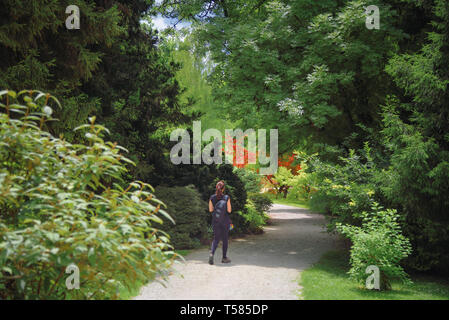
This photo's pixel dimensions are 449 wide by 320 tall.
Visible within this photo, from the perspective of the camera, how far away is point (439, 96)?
841cm

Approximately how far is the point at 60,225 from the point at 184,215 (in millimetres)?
8953

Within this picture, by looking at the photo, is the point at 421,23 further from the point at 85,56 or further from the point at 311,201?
the point at 85,56

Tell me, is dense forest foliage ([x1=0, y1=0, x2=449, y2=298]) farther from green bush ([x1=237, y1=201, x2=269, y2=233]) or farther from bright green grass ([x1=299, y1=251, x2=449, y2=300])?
bright green grass ([x1=299, y1=251, x2=449, y2=300])

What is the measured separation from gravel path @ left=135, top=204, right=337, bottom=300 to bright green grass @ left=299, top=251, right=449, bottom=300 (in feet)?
0.97

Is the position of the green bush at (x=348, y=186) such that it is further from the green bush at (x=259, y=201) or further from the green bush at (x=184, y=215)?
the green bush at (x=259, y=201)

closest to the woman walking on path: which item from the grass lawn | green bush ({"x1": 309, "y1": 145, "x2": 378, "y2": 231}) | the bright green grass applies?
the bright green grass

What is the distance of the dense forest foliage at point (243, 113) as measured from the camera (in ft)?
13.2

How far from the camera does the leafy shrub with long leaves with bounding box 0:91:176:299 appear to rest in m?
3.46

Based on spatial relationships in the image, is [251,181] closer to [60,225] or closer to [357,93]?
[357,93]

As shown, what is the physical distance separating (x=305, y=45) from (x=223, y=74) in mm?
3149

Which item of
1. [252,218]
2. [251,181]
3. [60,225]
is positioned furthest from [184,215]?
[60,225]

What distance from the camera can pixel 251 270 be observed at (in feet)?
30.1

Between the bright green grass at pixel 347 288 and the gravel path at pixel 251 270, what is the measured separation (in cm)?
30
